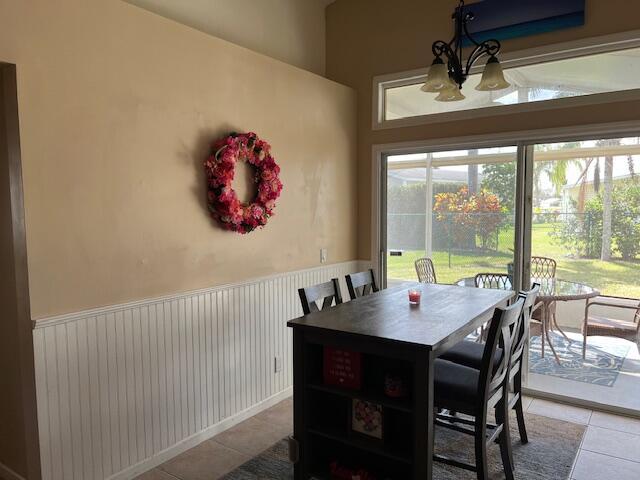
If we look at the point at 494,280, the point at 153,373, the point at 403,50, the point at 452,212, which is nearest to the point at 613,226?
the point at 494,280

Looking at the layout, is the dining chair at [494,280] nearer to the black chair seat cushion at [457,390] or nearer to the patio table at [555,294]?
the patio table at [555,294]

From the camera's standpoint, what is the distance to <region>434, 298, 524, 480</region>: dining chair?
90.0 inches

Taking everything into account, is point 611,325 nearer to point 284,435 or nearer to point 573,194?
point 573,194

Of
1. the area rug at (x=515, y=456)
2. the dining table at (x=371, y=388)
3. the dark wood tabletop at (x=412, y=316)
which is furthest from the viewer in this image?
the area rug at (x=515, y=456)

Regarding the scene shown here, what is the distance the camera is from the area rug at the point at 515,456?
2.68 meters

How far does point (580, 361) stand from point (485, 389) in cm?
187

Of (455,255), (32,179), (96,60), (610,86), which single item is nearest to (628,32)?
(610,86)

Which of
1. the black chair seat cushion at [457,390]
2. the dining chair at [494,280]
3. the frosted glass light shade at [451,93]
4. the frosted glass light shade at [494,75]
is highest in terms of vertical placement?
the frosted glass light shade at [494,75]

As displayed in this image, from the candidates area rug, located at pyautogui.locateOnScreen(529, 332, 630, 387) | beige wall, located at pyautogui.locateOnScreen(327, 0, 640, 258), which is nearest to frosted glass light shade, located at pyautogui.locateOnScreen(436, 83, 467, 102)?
beige wall, located at pyautogui.locateOnScreen(327, 0, 640, 258)

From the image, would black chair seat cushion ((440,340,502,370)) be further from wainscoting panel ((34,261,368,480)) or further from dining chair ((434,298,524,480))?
wainscoting panel ((34,261,368,480))

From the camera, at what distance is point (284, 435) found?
3172 millimetres

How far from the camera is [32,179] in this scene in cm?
218

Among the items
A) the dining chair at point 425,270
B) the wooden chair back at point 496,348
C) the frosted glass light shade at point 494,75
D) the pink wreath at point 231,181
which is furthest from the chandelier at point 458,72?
the dining chair at point 425,270

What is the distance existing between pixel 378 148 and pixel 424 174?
0.51 m
